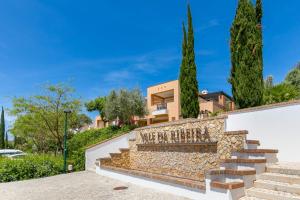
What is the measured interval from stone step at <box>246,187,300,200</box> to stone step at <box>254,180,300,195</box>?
0.09m

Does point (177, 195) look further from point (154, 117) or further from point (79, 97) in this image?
point (154, 117)

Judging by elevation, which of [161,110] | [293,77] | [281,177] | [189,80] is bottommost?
[281,177]

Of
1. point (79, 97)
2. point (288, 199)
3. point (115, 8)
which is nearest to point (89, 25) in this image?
point (115, 8)

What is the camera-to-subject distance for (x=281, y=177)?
586 centimetres

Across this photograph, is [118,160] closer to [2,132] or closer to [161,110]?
[161,110]

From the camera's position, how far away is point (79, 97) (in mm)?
20219

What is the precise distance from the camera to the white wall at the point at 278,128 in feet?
24.3

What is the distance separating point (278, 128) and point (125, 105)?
17206mm

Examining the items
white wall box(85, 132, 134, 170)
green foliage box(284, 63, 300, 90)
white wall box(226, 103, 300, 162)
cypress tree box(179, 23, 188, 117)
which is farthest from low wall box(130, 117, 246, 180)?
green foliage box(284, 63, 300, 90)

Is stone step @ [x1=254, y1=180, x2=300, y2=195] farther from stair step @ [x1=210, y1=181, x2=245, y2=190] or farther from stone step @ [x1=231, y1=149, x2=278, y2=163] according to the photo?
stone step @ [x1=231, y1=149, x2=278, y2=163]

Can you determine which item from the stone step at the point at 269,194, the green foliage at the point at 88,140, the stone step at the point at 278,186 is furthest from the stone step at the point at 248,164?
the green foliage at the point at 88,140

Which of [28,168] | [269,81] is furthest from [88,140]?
[269,81]

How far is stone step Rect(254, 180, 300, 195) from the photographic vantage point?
5262 millimetres

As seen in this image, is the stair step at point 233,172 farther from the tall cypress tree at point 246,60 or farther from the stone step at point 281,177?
the tall cypress tree at point 246,60
